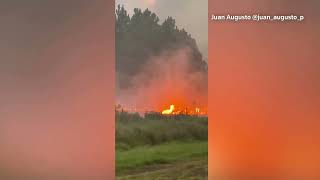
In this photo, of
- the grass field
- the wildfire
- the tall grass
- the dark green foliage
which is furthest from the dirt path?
the dark green foliage

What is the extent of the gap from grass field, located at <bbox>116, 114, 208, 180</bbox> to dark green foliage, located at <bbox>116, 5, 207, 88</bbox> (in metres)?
0.40

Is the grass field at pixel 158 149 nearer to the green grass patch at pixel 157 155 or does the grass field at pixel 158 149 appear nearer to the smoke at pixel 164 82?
the green grass patch at pixel 157 155

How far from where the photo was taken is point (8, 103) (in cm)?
386

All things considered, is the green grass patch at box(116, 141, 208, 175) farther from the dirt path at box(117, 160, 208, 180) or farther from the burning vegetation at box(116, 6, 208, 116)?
the burning vegetation at box(116, 6, 208, 116)

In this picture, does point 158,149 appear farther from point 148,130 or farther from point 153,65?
point 153,65

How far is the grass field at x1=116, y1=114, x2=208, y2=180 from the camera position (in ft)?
12.4

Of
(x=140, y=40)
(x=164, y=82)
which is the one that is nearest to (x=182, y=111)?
(x=164, y=82)

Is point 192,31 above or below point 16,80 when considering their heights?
above

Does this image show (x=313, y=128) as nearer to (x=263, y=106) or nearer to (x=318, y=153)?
(x=318, y=153)

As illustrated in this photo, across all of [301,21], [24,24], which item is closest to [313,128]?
[301,21]

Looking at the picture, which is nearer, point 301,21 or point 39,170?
point 301,21

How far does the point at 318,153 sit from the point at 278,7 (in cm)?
124

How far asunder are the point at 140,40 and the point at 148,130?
2.52 ft

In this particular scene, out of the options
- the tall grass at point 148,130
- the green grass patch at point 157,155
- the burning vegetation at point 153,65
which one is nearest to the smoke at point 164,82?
the burning vegetation at point 153,65
